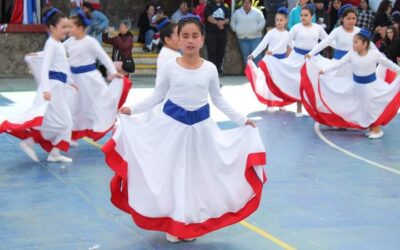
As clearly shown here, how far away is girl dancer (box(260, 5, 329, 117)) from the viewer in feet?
46.6

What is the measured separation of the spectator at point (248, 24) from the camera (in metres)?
20.5

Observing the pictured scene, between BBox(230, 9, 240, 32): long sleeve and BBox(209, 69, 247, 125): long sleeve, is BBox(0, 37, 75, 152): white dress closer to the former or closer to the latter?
BBox(209, 69, 247, 125): long sleeve

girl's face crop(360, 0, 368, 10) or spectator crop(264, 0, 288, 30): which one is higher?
girl's face crop(360, 0, 368, 10)

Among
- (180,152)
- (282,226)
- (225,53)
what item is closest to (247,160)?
(180,152)

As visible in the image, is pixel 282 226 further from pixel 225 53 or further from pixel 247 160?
pixel 225 53

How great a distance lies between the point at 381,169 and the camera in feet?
32.2

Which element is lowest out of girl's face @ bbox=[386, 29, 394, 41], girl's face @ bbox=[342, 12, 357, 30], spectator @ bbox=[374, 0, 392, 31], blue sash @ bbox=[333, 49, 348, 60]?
girl's face @ bbox=[386, 29, 394, 41]

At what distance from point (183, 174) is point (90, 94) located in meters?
4.40

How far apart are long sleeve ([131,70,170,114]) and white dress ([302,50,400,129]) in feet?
19.0

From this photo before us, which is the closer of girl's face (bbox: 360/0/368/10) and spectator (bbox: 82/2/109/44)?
spectator (bbox: 82/2/109/44)

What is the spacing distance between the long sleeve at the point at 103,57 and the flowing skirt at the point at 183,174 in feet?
11.0

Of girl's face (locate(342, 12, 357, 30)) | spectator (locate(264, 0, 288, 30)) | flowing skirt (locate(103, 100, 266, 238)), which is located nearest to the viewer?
flowing skirt (locate(103, 100, 266, 238))

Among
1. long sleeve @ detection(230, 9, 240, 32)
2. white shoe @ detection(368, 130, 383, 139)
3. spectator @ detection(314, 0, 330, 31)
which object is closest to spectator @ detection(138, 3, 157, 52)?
long sleeve @ detection(230, 9, 240, 32)

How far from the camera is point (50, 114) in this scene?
9.56m
